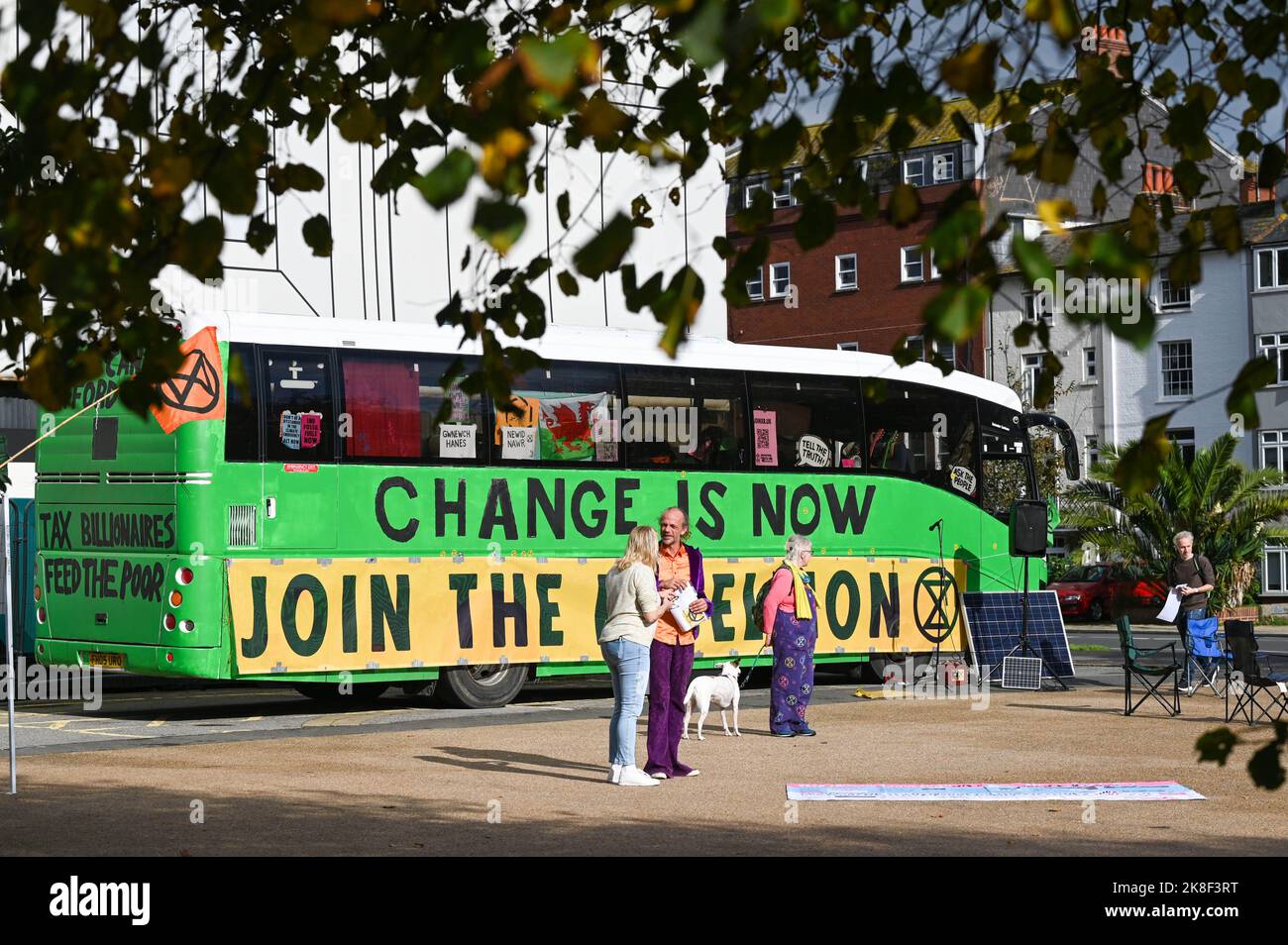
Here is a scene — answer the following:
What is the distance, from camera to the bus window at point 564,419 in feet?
66.6

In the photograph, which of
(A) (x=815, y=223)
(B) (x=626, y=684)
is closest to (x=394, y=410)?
(B) (x=626, y=684)

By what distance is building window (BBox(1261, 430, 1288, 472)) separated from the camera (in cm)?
5559

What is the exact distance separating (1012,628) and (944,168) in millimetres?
45211

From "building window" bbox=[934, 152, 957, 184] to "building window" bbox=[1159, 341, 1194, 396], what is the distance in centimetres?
1075

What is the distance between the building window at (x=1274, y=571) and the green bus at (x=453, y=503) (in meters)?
33.8

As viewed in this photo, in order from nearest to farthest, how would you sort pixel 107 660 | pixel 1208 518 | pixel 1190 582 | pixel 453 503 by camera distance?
pixel 107 660 → pixel 453 503 → pixel 1190 582 → pixel 1208 518

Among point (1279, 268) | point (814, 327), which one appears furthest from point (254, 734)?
point (814, 327)

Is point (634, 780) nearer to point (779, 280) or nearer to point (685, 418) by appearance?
point (685, 418)

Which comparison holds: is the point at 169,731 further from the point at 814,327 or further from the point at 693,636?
the point at 814,327

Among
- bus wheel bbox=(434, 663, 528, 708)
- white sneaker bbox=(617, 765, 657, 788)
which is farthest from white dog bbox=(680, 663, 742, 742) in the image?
bus wheel bbox=(434, 663, 528, 708)

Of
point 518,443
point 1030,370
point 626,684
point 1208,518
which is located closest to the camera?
point 626,684

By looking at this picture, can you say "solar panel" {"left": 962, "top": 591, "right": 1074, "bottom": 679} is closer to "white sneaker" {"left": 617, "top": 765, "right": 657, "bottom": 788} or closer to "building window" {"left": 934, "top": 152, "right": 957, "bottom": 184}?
"white sneaker" {"left": 617, "top": 765, "right": 657, "bottom": 788}

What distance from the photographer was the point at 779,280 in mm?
72938

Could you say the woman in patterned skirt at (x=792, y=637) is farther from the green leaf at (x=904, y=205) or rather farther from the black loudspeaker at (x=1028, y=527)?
the green leaf at (x=904, y=205)
